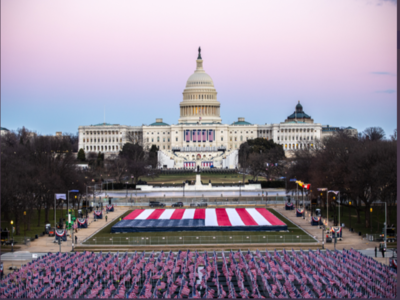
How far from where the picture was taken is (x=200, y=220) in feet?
198

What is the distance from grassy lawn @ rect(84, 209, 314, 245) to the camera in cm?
5041

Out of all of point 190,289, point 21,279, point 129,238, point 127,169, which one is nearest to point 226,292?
point 190,289

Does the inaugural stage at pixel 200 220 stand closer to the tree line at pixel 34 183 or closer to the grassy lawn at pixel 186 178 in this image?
the tree line at pixel 34 183

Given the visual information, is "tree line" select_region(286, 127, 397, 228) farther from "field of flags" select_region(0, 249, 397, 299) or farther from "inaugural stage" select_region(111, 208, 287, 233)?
"field of flags" select_region(0, 249, 397, 299)

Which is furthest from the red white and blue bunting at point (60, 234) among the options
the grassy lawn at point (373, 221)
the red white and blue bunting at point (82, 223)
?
the grassy lawn at point (373, 221)

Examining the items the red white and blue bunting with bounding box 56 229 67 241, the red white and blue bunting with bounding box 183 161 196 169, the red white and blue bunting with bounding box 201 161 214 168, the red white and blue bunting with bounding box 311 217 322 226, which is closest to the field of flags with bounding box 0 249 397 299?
the red white and blue bunting with bounding box 56 229 67 241

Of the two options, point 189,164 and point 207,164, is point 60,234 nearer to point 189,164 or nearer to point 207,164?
point 207,164

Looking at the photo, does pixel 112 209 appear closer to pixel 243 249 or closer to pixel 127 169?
pixel 243 249

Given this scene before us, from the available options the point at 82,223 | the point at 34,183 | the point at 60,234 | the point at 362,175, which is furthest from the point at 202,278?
the point at 34,183

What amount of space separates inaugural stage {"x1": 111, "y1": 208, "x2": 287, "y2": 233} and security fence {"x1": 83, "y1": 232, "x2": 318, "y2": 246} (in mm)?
4172

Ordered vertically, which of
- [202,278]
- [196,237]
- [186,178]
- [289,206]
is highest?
[186,178]

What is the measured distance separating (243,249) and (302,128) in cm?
15288

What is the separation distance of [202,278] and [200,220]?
1035 inches

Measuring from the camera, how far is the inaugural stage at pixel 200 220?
56.6m
